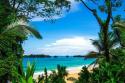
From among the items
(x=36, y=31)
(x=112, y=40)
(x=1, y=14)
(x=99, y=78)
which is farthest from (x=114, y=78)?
(x=112, y=40)

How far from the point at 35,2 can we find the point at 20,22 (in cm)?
624

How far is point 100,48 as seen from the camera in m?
34.4

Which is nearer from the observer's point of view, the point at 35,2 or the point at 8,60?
the point at 8,60

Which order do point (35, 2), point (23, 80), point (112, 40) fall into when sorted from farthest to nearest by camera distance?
1. point (112, 40)
2. point (35, 2)
3. point (23, 80)

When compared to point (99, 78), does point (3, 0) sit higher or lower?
higher

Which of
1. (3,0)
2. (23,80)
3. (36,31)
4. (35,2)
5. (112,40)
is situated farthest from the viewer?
(112,40)

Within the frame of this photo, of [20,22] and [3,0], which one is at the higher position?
[3,0]

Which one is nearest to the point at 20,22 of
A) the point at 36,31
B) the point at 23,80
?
the point at 36,31

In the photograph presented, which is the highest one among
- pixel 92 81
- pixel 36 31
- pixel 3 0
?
pixel 3 0

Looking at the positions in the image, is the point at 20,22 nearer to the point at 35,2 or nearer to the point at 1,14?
the point at 1,14

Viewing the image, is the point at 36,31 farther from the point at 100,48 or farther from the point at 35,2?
the point at 100,48

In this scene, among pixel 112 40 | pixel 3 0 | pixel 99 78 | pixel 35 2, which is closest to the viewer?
pixel 3 0

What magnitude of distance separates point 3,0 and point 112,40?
44.1ft

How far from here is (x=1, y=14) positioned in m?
20.2
